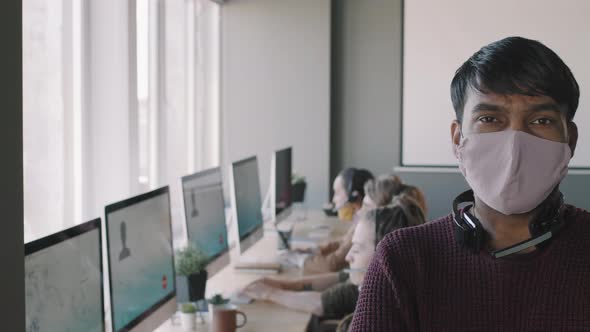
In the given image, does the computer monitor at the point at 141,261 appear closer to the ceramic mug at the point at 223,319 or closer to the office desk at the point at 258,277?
the ceramic mug at the point at 223,319

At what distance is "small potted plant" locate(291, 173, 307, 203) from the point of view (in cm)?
566

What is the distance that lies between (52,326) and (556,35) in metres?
5.51

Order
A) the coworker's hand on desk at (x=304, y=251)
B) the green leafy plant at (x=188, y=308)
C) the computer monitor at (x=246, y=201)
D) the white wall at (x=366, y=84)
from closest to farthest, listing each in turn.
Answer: the green leafy plant at (x=188, y=308) < the computer monitor at (x=246, y=201) < the coworker's hand on desk at (x=304, y=251) < the white wall at (x=366, y=84)

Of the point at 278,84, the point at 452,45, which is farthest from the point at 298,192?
the point at 452,45

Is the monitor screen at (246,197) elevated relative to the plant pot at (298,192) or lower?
elevated

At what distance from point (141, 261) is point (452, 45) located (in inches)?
183

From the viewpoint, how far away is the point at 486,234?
1.07m

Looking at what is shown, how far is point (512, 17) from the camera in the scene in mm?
6172

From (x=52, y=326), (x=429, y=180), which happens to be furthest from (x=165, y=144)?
(x=52, y=326)

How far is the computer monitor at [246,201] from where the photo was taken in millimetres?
3652

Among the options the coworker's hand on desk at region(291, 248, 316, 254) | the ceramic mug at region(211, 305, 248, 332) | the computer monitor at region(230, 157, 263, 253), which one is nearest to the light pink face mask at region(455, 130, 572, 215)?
the ceramic mug at region(211, 305, 248, 332)

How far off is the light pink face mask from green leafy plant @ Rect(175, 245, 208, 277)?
1897mm

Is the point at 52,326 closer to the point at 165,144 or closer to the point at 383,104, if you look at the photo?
the point at 165,144

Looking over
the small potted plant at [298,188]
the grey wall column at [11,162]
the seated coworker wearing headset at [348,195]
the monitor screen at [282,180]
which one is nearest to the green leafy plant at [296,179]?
the small potted plant at [298,188]
